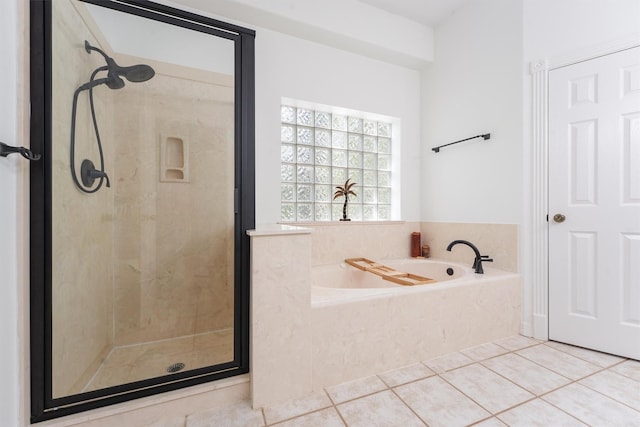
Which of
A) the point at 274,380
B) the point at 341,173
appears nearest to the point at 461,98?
the point at 341,173

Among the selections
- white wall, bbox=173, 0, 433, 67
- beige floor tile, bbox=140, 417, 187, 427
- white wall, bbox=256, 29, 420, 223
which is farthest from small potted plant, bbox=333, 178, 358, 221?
beige floor tile, bbox=140, 417, 187, 427

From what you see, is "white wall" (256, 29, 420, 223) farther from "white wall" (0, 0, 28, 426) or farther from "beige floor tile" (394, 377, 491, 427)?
"beige floor tile" (394, 377, 491, 427)

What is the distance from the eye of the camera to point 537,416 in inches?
46.5

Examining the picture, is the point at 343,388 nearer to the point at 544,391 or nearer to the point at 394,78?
the point at 544,391

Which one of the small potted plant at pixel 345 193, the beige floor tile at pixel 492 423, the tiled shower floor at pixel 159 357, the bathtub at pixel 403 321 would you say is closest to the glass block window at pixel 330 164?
the small potted plant at pixel 345 193

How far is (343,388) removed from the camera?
1399mm

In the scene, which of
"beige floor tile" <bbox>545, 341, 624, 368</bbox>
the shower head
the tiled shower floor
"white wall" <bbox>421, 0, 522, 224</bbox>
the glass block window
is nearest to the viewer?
the tiled shower floor

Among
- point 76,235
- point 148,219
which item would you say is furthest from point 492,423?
point 76,235

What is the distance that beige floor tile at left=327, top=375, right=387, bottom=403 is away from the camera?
1337 millimetres

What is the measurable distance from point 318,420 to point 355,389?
29 centimetres

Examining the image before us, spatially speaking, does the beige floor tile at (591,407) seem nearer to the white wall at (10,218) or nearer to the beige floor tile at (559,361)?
the beige floor tile at (559,361)

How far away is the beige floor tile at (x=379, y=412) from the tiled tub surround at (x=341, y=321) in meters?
0.17

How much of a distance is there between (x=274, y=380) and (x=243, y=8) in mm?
2446

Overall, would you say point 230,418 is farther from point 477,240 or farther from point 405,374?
point 477,240
